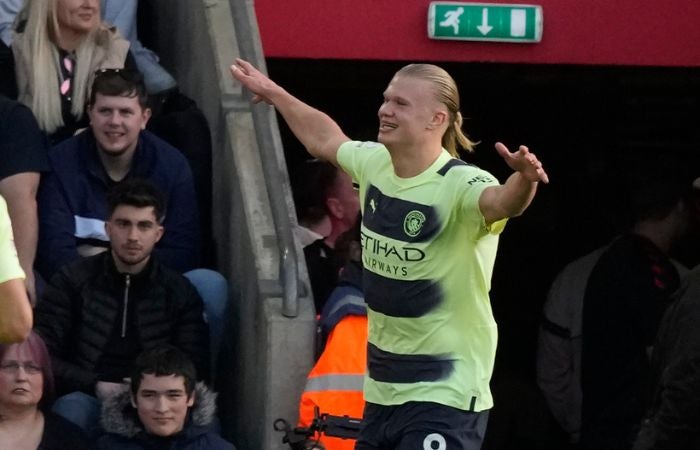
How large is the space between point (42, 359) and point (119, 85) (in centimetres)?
154

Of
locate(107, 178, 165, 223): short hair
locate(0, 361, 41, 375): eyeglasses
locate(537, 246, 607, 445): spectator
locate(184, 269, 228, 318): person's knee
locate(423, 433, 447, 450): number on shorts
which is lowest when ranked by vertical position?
locate(537, 246, 607, 445): spectator

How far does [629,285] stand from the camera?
9.83 meters

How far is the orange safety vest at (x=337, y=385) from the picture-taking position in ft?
25.2

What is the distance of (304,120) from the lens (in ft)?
23.7

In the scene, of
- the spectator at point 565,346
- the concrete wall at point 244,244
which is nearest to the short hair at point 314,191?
the concrete wall at point 244,244

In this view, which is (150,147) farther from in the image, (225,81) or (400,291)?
(400,291)

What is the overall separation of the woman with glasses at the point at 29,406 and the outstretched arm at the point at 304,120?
4.57 feet

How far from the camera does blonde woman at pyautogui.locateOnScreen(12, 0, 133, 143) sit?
8.93 meters

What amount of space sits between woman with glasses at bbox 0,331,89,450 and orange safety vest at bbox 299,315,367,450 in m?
0.92

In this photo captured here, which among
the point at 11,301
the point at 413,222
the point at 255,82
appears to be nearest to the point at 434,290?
the point at 413,222

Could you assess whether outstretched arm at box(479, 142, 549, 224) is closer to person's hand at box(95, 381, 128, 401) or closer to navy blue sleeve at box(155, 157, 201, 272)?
person's hand at box(95, 381, 128, 401)

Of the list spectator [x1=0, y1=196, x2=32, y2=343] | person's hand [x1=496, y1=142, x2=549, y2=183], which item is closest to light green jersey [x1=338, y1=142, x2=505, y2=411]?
person's hand [x1=496, y1=142, x2=549, y2=183]

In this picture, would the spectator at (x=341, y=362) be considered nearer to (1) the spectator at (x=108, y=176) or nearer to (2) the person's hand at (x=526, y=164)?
(1) the spectator at (x=108, y=176)

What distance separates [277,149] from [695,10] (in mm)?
2844
